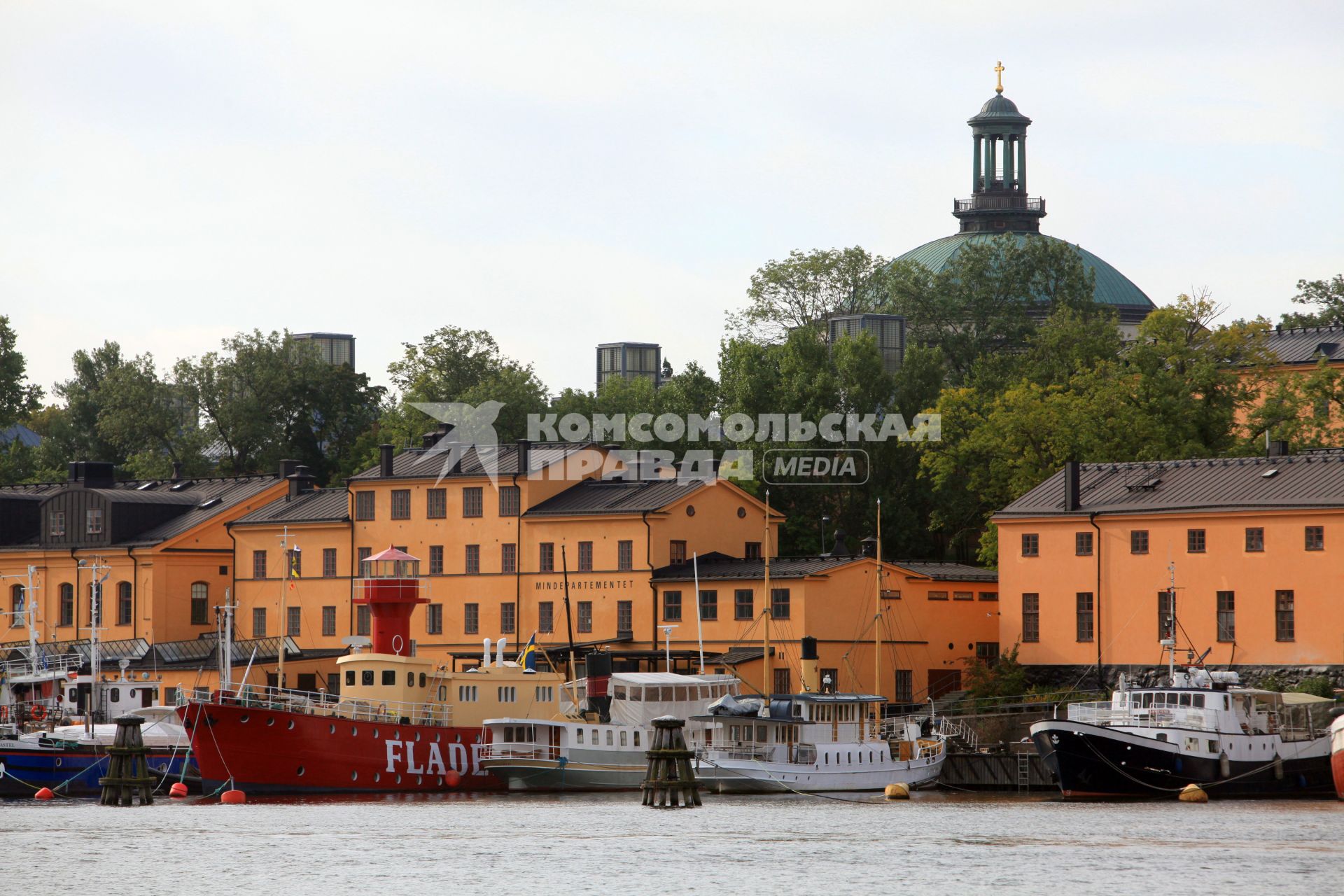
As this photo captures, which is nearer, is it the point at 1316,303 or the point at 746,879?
the point at 746,879

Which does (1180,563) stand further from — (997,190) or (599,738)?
(997,190)

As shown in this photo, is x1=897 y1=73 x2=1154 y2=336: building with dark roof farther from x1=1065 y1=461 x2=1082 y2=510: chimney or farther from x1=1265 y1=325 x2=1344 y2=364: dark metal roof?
x1=1065 y1=461 x2=1082 y2=510: chimney

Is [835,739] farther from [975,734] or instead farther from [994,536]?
[994,536]

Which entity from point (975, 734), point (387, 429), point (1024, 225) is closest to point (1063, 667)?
point (975, 734)

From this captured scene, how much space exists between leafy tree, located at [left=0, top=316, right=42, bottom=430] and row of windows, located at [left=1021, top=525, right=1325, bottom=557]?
6757 cm

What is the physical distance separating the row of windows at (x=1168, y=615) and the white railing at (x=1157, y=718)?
5.77m

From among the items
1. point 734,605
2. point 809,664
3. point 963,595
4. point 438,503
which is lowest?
point 809,664

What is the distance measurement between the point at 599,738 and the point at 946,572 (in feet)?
68.3

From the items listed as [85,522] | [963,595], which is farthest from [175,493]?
[963,595]

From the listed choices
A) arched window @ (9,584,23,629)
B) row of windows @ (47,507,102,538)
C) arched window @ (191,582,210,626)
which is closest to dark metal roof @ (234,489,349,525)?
arched window @ (191,582,210,626)

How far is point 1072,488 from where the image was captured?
290 feet

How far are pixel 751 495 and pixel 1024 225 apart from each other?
46.9 metres

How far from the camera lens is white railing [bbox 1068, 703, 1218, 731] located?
72750mm

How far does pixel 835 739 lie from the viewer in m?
78.5
